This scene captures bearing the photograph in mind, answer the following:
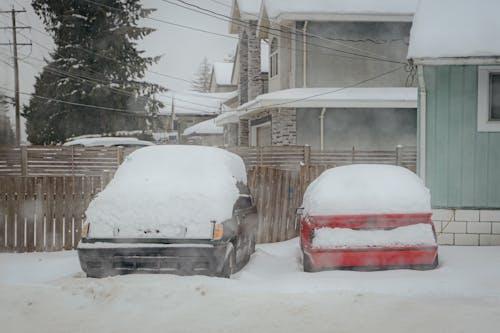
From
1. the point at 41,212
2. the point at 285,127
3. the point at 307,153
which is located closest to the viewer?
the point at 41,212

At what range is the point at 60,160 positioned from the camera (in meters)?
17.5

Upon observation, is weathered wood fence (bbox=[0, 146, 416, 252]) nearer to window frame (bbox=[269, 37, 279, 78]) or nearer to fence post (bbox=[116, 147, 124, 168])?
fence post (bbox=[116, 147, 124, 168])

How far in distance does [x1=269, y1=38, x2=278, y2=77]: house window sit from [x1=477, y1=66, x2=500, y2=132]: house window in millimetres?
12052

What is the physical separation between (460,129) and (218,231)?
5.32m

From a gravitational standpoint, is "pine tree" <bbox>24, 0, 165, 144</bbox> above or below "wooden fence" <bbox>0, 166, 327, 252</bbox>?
above

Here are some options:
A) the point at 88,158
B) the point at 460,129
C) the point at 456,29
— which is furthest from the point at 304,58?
the point at 460,129

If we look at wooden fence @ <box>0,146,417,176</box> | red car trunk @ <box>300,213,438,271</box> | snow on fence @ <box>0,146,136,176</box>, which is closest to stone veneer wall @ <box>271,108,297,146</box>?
wooden fence @ <box>0,146,417,176</box>

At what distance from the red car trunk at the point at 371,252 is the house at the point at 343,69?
11791mm

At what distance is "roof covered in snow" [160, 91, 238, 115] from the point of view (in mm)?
51844

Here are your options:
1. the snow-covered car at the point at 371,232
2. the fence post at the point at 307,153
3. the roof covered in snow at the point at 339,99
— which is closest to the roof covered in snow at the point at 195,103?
the roof covered in snow at the point at 339,99

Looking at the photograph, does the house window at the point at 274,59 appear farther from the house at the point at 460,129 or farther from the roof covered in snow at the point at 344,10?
the house at the point at 460,129

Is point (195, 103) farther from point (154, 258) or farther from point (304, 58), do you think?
point (154, 258)

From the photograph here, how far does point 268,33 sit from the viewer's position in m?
21.4

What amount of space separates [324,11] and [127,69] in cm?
1409
